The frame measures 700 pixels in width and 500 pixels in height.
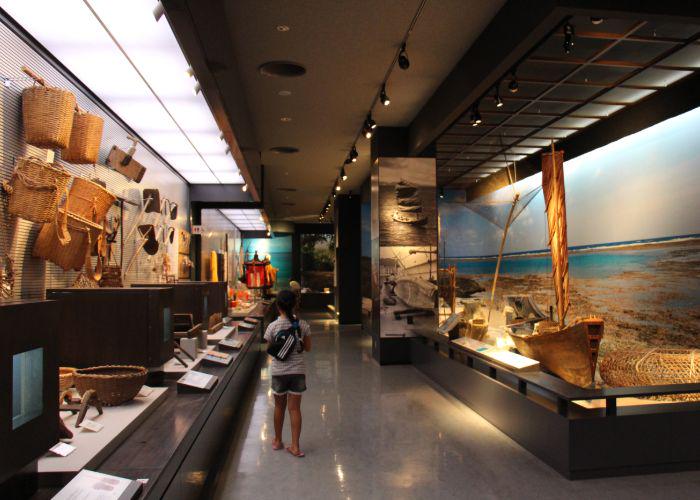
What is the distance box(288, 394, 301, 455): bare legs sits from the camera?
4.29 m

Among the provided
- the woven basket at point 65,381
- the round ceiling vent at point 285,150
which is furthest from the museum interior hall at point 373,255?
the round ceiling vent at point 285,150

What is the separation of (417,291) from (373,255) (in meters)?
1.02

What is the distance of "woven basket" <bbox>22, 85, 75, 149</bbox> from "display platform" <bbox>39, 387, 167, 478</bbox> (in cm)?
196

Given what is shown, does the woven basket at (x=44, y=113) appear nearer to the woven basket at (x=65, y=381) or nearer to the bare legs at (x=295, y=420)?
the woven basket at (x=65, y=381)

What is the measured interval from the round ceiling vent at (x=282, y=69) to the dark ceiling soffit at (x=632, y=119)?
451 cm

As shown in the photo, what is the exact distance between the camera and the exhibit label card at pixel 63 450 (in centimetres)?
218

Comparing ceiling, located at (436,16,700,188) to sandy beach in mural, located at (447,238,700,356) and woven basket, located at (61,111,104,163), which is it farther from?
woven basket, located at (61,111,104,163)

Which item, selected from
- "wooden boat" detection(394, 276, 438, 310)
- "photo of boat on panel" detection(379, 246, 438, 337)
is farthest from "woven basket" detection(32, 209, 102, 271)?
"wooden boat" detection(394, 276, 438, 310)

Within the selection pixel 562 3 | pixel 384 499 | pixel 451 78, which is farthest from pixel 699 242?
pixel 384 499

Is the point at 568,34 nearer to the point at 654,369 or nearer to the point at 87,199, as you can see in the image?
the point at 654,369

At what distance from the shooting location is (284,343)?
432 centimetres

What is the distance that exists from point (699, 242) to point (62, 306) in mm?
6633

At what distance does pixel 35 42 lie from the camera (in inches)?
160

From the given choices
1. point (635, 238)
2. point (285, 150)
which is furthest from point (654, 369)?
point (285, 150)
